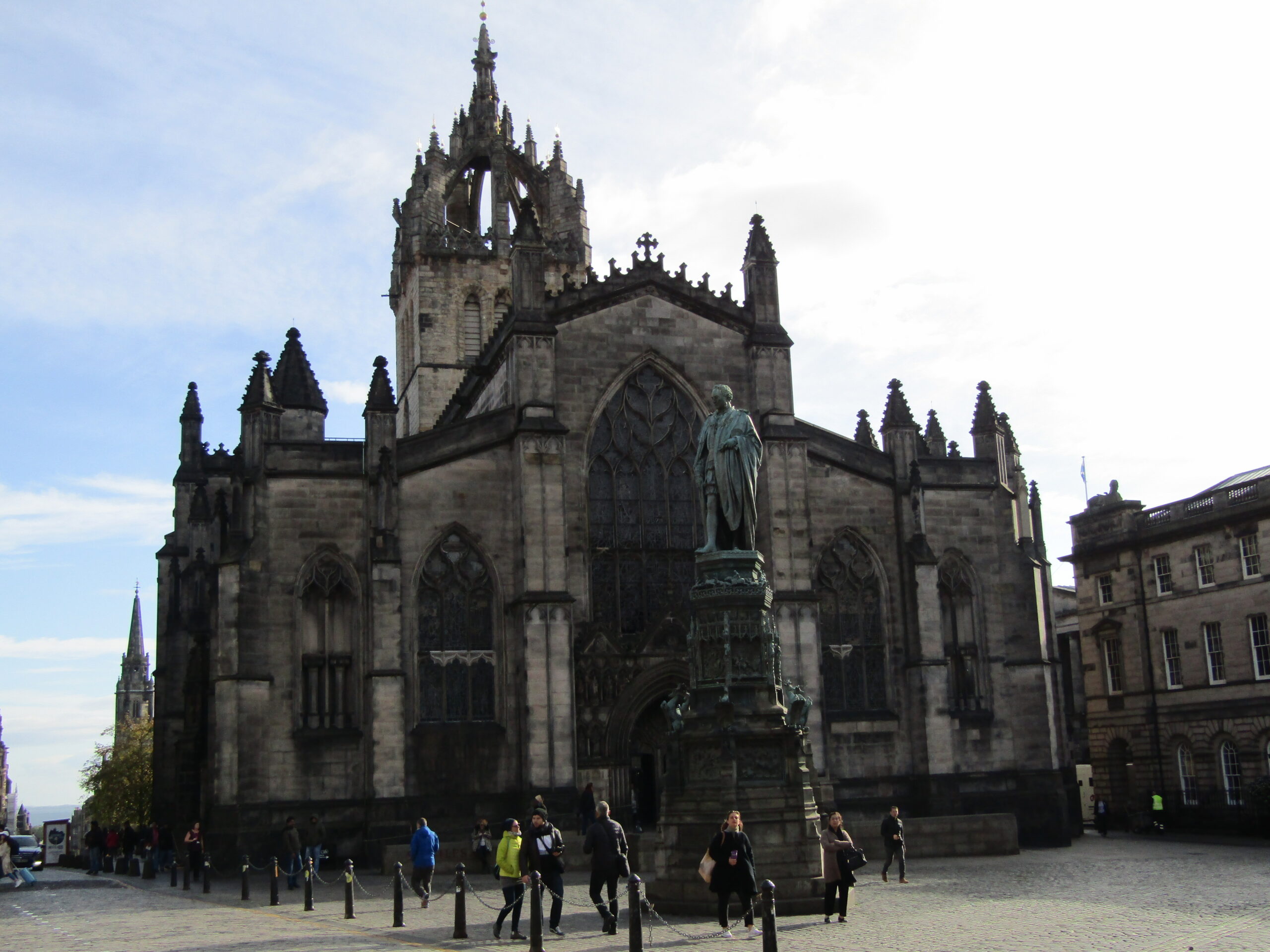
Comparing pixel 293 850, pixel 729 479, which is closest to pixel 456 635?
pixel 293 850

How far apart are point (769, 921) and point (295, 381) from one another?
28843 mm

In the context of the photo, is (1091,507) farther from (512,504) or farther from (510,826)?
(510,826)

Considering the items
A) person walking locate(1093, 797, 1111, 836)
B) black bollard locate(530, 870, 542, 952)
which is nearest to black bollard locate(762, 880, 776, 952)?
black bollard locate(530, 870, 542, 952)

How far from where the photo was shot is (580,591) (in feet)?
106

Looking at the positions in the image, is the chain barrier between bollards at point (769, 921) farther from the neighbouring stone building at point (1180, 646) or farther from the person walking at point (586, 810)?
the neighbouring stone building at point (1180, 646)

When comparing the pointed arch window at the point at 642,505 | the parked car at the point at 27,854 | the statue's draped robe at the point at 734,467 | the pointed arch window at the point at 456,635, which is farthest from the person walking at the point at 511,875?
the parked car at the point at 27,854

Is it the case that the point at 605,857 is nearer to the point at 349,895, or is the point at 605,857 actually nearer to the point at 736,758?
the point at 736,758

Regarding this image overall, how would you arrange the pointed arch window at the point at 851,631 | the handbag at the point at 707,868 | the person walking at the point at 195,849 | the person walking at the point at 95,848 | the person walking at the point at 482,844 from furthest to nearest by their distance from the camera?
1. the person walking at the point at 95,848
2. the pointed arch window at the point at 851,631
3. the person walking at the point at 195,849
4. the person walking at the point at 482,844
5. the handbag at the point at 707,868

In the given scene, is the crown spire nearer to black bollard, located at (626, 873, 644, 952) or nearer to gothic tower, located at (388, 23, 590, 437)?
gothic tower, located at (388, 23, 590, 437)

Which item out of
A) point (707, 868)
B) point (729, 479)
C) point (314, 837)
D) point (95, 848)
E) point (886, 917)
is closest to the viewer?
point (707, 868)

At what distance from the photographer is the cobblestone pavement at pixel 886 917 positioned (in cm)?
1516

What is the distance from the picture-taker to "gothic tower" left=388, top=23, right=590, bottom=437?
169ft

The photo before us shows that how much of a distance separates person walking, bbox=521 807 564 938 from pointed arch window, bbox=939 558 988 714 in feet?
64.3

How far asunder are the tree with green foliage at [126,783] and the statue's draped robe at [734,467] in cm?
4270
